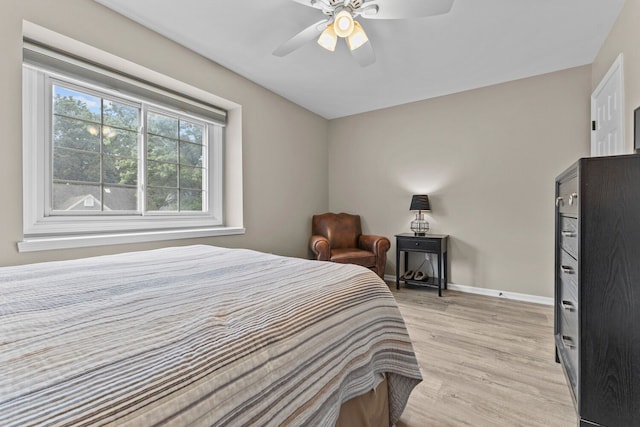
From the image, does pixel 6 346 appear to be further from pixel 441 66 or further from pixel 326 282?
pixel 441 66

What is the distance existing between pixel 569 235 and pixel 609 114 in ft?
5.56

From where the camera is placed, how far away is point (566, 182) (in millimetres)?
1496

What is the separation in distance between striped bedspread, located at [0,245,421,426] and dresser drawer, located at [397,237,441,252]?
2.23 meters

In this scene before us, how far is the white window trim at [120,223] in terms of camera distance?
71.5 inches

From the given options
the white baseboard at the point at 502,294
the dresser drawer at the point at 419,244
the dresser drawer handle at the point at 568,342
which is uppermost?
the dresser drawer at the point at 419,244

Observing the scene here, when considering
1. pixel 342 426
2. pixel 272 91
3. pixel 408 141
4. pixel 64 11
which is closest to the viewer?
pixel 342 426

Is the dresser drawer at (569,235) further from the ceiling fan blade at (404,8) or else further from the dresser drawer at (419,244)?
the dresser drawer at (419,244)

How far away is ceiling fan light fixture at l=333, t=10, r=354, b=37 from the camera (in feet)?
5.76

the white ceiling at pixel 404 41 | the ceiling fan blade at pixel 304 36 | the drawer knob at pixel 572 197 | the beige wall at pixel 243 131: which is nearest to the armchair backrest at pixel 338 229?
the beige wall at pixel 243 131

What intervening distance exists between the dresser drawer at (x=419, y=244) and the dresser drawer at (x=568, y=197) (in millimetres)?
1544

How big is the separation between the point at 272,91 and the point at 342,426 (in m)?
3.32

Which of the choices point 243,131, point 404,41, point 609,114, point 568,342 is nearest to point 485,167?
point 609,114

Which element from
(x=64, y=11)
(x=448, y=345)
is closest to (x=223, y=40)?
(x=64, y=11)

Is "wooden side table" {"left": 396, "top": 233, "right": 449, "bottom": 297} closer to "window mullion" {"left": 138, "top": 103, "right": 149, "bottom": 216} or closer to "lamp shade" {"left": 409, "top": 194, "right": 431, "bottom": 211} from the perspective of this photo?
"lamp shade" {"left": 409, "top": 194, "right": 431, "bottom": 211}
